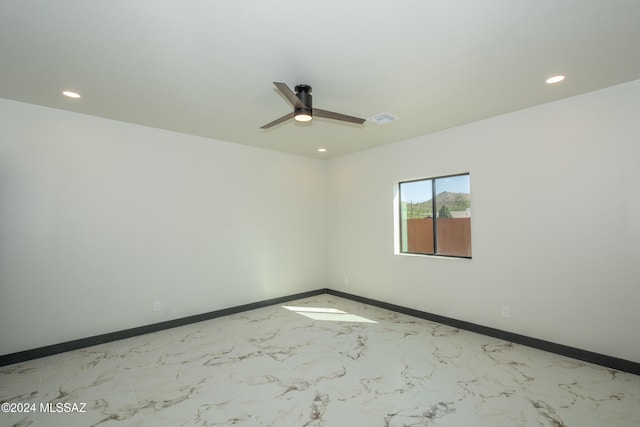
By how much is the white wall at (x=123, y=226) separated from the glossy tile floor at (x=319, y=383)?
0.52 m

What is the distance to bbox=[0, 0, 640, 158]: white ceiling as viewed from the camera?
5.98ft

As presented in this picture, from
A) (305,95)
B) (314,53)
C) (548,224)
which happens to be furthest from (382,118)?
(548,224)

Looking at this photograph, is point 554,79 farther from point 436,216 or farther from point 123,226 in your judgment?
point 123,226

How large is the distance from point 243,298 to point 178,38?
3.77 m

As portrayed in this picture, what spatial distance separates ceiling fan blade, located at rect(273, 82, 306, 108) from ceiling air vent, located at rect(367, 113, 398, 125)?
1326mm

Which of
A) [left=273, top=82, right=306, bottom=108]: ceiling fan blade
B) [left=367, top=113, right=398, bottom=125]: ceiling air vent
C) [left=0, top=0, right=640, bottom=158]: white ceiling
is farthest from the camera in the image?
[left=367, top=113, right=398, bottom=125]: ceiling air vent

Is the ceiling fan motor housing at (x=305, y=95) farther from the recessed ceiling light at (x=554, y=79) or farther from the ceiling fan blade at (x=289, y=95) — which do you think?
the recessed ceiling light at (x=554, y=79)

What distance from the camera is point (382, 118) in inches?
141

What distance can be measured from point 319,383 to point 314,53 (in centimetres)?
278

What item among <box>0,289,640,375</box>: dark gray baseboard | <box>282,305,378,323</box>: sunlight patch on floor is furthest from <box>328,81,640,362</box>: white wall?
<box>282,305,378,323</box>: sunlight patch on floor

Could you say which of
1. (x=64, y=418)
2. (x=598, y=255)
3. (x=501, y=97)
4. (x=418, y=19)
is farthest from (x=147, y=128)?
(x=598, y=255)

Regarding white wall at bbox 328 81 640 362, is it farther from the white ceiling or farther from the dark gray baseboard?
the white ceiling

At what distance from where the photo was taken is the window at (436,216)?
158 inches

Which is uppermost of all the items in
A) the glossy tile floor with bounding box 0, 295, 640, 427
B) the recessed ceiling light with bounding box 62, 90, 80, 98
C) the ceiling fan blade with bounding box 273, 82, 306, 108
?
the recessed ceiling light with bounding box 62, 90, 80, 98
